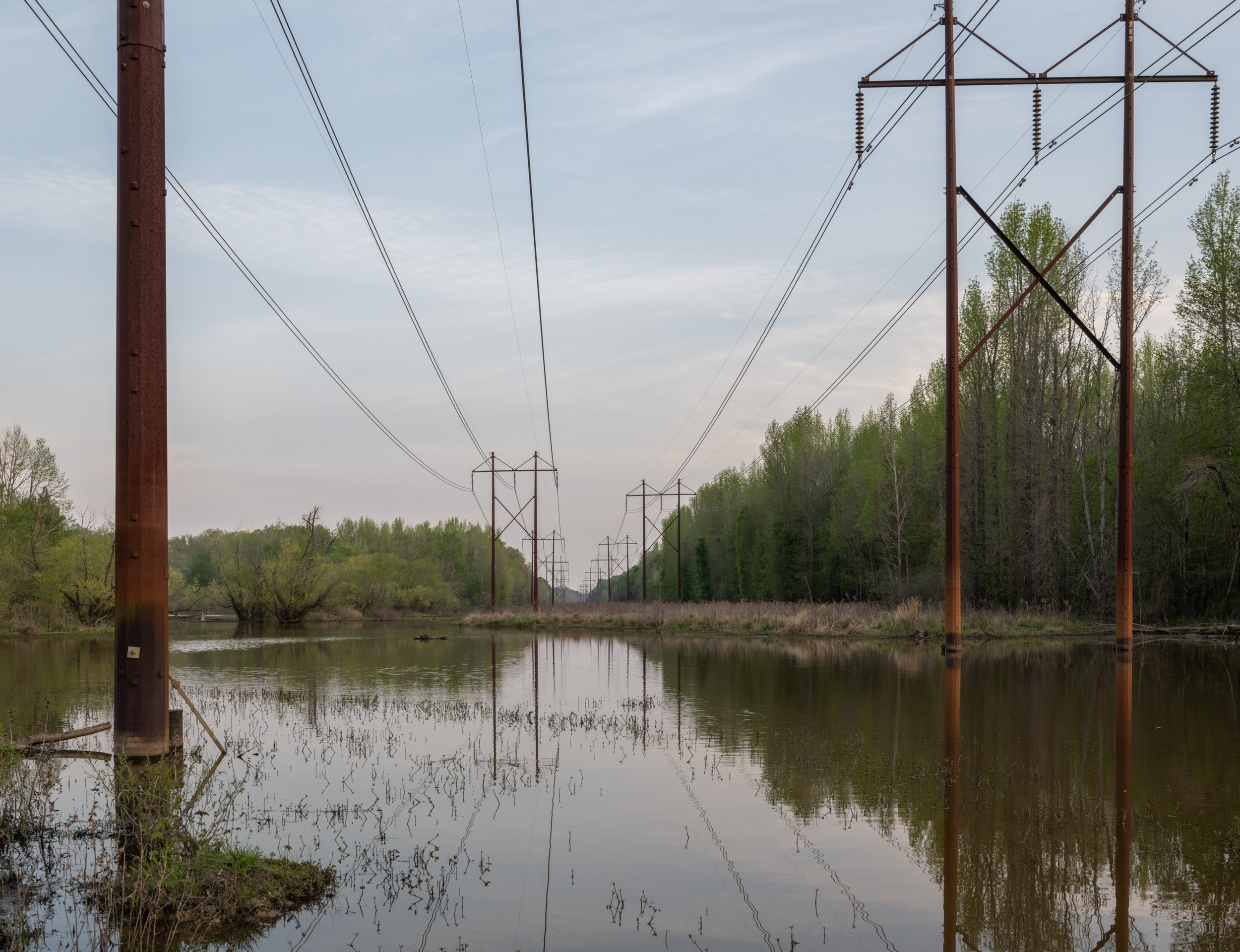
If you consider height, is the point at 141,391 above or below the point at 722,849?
above

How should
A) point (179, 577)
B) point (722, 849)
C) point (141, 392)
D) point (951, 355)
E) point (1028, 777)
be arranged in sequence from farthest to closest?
1. point (179, 577)
2. point (951, 355)
3. point (1028, 777)
4. point (722, 849)
5. point (141, 392)

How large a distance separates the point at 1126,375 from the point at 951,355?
4.06 metres

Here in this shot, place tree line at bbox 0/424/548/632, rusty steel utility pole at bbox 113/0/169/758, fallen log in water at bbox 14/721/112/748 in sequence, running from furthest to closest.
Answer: tree line at bbox 0/424/548/632
fallen log in water at bbox 14/721/112/748
rusty steel utility pole at bbox 113/0/169/758

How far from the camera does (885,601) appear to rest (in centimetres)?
4750

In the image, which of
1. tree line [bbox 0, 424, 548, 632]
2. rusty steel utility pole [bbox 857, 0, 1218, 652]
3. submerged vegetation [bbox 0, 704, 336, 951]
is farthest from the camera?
tree line [bbox 0, 424, 548, 632]

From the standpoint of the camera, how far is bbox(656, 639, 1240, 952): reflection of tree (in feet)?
18.6

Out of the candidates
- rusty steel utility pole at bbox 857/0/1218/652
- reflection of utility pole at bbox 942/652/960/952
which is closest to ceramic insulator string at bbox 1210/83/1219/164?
rusty steel utility pole at bbox 857/0/1218/652

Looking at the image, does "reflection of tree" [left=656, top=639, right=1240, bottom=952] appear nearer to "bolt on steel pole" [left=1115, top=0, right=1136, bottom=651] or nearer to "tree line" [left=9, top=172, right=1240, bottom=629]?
"bolt on steel pole" [left=1115, top=0, right=1136, bottom=651]

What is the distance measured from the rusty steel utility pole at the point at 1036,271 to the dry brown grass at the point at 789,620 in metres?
10.3

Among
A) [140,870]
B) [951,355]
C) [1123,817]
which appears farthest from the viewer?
[951,355]

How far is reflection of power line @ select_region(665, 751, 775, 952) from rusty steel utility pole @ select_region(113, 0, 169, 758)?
152 inches

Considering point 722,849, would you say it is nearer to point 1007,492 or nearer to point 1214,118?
point 1214,118

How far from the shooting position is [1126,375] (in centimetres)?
2081

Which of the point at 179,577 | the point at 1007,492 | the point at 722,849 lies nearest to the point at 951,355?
the point at 722,849
